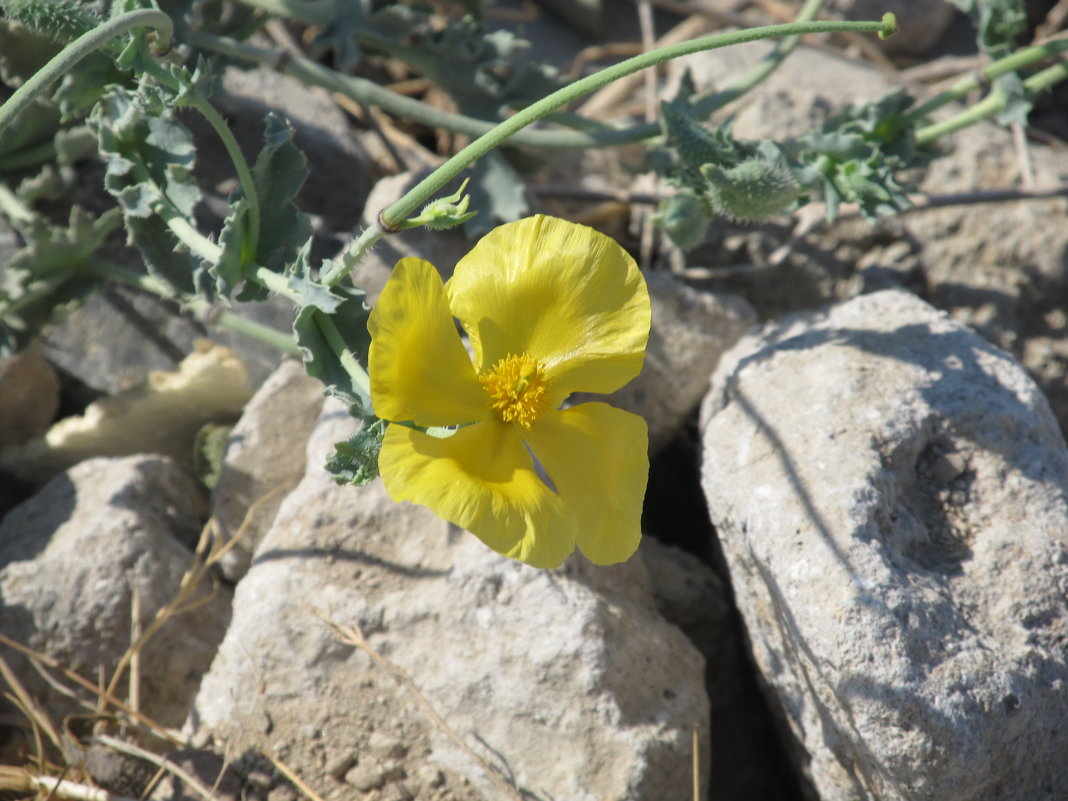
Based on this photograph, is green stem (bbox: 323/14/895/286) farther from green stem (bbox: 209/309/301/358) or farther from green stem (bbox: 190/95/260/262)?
green stem (bbox: 209/309/301/358)

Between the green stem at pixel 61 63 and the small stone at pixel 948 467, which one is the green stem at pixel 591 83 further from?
the small stone at pixel 948 467

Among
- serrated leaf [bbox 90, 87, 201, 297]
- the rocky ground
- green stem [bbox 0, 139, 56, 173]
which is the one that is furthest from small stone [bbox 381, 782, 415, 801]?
green stem [bbox 0, 139, 56, 173]

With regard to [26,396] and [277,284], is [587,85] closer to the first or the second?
[277,284]

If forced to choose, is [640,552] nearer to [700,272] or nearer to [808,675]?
[808,675]

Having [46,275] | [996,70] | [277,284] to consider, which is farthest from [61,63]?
[996,70]

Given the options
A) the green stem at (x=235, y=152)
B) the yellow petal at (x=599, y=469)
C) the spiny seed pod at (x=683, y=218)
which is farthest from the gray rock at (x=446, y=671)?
the spiny seed pod at (x=683, y=218)

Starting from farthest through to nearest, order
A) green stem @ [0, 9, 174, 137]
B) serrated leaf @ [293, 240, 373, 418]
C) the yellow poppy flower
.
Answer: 1. serrated leaf @ [293, 240, 373, 418]
2. the yellow poppy flower
3. green stem @ [0, 9, 174, 137]
